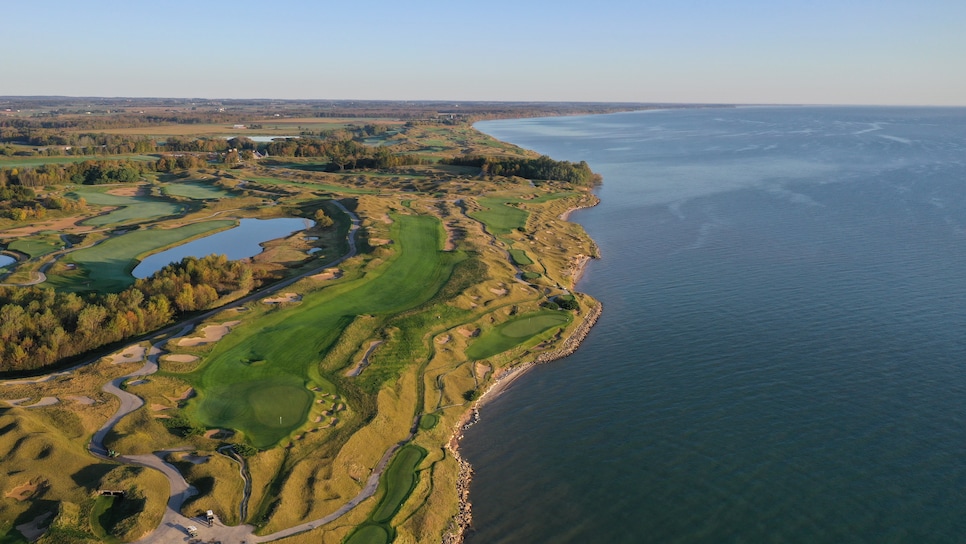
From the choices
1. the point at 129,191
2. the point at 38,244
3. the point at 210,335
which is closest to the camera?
the point at 210,335

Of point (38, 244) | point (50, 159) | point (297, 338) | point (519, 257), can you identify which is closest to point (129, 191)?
point (38, 244)

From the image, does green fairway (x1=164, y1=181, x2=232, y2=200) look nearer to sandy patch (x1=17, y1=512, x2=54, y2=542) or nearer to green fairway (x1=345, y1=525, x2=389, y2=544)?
sandy patch (x1=17, y1=512, x2=54, y2=542)

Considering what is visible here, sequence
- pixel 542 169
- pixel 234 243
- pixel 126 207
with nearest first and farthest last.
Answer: pixel 234 243, pixel 126 207, pixel 542 169

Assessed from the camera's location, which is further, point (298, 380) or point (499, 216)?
point (499, 216)

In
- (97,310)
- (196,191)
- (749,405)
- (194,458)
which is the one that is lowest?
(749,405)

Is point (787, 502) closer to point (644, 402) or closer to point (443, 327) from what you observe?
point (644, 402)

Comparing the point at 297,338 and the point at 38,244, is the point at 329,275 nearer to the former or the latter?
the point at 297,338

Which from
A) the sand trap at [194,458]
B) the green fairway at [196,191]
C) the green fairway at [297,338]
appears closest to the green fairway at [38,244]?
the green fairway at [196,191]
